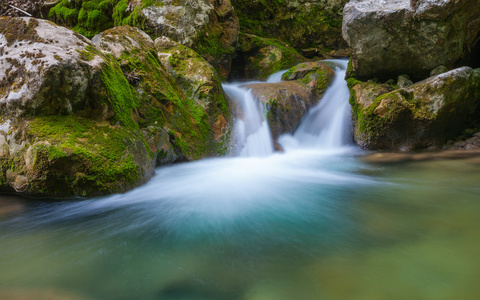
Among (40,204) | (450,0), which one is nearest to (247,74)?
(450,0)

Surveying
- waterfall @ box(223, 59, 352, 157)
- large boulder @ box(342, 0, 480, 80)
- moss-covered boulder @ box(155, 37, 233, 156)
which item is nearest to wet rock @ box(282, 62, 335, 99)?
waterfall @ box(223, 59, 352, 157)

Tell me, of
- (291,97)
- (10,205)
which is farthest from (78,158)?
(291,97)

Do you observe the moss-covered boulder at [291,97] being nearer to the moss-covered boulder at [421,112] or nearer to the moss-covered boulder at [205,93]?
the moss-covered boulder at [205,93]

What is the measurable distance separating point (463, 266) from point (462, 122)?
632cm

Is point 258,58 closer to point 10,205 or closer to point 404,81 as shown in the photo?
point 404,81

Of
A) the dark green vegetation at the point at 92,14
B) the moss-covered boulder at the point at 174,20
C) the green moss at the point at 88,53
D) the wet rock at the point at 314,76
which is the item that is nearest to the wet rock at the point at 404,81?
the wet rock at the point at 314,76

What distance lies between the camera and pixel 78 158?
343 centimetres

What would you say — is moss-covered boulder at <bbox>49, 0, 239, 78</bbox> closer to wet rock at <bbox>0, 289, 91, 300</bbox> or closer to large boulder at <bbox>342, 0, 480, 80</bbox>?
large boulder at <bbox>342, 0, 480, 80</bbox>

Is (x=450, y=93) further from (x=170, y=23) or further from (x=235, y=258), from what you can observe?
(x=170, y=23)

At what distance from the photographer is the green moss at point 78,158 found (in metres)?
3.37

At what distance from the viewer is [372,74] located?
24.9 ft

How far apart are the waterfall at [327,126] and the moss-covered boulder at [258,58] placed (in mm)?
3510

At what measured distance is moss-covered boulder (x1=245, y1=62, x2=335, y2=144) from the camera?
24.8 feet

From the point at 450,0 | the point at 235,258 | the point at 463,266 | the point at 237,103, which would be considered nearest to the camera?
the point at 463,266
